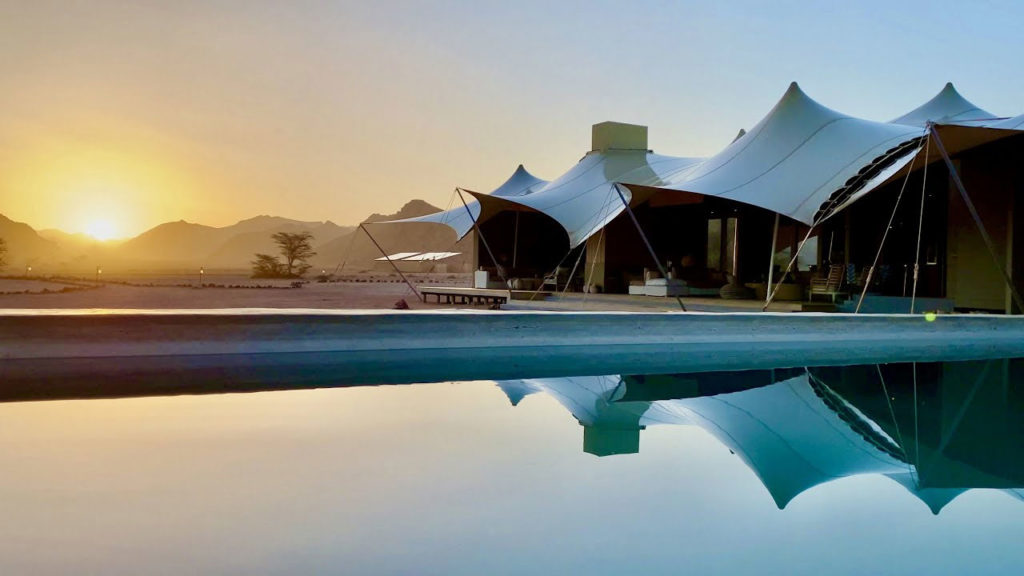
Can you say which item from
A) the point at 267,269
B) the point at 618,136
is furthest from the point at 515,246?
the point at 267,269

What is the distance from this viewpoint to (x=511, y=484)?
2717mm

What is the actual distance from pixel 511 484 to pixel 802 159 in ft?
32.6

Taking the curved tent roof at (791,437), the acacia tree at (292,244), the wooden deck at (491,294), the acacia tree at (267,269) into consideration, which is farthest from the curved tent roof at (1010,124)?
the acacia tree at (292,244)

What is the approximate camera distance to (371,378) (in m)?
5.23

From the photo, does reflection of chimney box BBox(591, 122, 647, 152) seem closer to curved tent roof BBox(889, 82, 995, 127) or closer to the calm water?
curved tent roof BBox(889, 82, 995, 127)

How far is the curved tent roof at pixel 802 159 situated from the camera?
10250 mm

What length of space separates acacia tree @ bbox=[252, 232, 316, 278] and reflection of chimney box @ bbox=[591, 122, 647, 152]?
2157cm

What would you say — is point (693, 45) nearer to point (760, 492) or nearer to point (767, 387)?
point (767, 387)

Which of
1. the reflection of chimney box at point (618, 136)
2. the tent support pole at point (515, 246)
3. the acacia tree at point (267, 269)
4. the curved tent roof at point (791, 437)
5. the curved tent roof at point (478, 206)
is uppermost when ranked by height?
the reflection of chimney box at point (618, 136)

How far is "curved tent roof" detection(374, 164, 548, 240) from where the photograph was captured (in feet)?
62.3

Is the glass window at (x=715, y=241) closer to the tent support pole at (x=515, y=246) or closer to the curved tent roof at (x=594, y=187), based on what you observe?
the curved tent roof at (x=594, y=187)

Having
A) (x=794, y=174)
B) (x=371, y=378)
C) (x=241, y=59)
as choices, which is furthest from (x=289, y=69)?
(x=371, y=378)

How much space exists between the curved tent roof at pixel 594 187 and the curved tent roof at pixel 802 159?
5.88 feet

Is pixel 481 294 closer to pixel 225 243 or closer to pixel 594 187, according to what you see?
pixel 594 187
